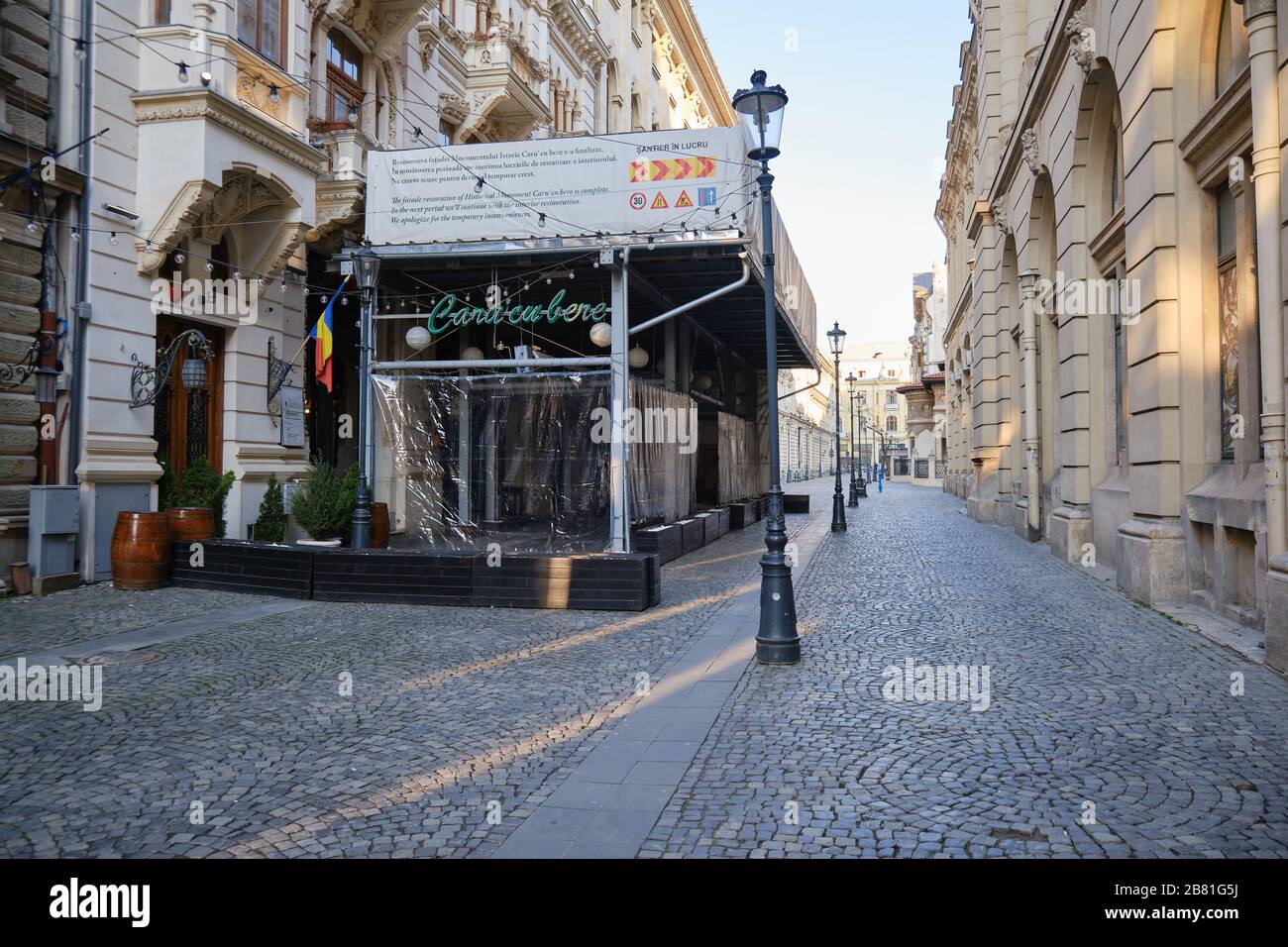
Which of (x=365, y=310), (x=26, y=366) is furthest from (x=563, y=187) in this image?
(x=26, y=366)

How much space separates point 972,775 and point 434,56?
19.0 m

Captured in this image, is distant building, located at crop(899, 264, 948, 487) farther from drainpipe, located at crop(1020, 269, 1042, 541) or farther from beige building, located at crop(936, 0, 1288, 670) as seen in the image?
beige building, located at crop(936, 0, 1288, 670)

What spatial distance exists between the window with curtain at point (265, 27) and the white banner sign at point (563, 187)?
232cm

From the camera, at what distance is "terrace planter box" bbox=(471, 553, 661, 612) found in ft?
34.3

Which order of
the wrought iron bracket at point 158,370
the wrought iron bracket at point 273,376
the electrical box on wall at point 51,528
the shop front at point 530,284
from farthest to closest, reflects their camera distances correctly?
the wrought iron bracket at point 273,376
the shop front at point 530,284
the wrought iron bracket at point 158,370
the electrical box on wall at point 51,528

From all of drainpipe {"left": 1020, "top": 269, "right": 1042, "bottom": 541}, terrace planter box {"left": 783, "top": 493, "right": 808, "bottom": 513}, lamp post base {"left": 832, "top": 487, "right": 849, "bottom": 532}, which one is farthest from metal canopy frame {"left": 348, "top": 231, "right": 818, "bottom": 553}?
terrace planter box {"left": 783, "top": 493, "right": 808, "bottom": 513}

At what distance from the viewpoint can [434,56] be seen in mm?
19469

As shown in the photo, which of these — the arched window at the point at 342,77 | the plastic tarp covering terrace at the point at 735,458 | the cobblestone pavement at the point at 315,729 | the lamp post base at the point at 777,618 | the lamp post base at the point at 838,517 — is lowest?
the cobblestone pavement at the point at 315,729

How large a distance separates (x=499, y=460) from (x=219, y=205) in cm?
554

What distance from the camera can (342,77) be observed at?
16.7 metres

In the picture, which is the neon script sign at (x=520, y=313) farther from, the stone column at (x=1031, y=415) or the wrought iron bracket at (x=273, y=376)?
the stone column at (x=1031, y=415)

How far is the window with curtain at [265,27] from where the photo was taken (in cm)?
1318

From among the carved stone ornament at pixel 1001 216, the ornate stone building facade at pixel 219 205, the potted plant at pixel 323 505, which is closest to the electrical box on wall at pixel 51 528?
the ornate stone building facade at pixel 219 205
